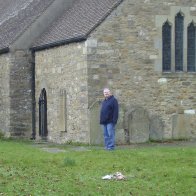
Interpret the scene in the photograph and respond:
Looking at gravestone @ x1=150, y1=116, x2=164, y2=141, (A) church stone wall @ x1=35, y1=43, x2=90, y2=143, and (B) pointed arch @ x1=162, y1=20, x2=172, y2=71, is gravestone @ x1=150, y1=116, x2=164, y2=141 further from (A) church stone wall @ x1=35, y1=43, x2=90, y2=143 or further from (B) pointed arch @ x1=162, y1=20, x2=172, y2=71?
(A) church stone wall @ x1=35, y1=43, x2=90, y2=143

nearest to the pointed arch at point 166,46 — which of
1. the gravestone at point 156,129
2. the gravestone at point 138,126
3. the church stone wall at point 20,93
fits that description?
the gravestone at point 156,129

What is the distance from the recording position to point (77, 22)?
24.0 metres

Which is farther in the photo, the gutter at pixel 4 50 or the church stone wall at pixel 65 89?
the gutter at pixel 4 50

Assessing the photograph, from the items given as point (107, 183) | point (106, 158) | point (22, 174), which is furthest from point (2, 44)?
point (107, 183)

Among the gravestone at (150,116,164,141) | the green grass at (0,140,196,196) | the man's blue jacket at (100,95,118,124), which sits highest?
the man's blue jacket at (100,95,118,124)

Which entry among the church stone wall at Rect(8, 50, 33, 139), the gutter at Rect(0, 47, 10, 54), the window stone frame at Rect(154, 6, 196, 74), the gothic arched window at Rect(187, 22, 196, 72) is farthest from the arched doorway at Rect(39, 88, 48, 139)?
the gothic arched window at Rect(187, 22, 196, 72)

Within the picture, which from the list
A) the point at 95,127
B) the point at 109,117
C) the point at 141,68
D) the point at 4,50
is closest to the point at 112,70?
the point at 141,68

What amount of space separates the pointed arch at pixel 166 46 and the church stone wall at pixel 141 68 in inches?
13.2

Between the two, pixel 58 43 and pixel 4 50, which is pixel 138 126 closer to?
pixel 58 43

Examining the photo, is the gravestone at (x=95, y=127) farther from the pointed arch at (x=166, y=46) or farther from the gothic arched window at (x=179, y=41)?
the gothic arched window at (x=179, y=41)

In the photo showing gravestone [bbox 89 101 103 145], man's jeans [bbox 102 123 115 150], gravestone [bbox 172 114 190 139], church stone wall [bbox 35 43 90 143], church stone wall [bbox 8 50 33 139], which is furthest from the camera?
church stone wall [bbox 8 50 33 139]

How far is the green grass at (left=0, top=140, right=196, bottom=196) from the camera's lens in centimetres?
1198

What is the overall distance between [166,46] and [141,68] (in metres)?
1.50

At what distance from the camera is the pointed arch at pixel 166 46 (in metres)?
23.4
